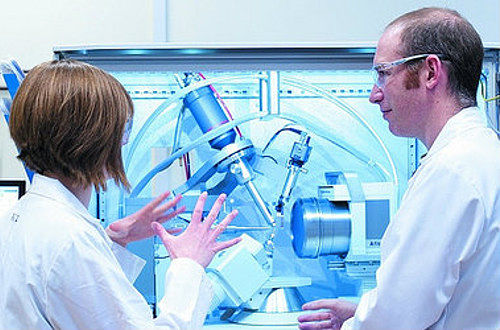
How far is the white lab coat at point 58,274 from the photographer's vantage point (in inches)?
37.0

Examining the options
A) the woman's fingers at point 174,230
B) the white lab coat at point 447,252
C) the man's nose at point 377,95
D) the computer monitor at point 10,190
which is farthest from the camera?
the computer monitor at point 10,190

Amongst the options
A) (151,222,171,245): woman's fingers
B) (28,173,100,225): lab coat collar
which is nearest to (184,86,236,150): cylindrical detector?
(151,222,171,245): woman's fingers

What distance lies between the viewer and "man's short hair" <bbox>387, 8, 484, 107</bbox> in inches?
48.0

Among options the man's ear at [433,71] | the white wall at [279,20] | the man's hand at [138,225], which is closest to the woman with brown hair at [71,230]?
the man's hand at [138,225]

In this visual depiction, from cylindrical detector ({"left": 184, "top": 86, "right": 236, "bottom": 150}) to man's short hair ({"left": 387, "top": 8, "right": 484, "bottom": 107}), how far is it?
63 cm

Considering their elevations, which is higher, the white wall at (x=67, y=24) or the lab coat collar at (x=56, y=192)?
the white wall at (x=67, y=24)

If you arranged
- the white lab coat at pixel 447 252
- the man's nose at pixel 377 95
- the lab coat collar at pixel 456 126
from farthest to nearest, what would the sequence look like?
the man's nose at pixel 377 95
the lab coat collar at pixel 456 126
the white lab coat at pixel 447 252

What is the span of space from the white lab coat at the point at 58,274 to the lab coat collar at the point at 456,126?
0.64 m

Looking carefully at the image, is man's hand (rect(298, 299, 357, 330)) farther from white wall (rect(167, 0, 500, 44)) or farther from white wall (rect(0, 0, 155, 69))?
white wall (rect(0, 0, 155, 69))

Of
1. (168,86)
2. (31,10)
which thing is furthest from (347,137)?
(31,10)

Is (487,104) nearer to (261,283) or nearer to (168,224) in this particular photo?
(261,283)

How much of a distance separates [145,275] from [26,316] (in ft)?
2.36

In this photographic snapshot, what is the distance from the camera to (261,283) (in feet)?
5.45

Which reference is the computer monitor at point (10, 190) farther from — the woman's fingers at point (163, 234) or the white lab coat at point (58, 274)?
the white lab coat at point (58, 274)
